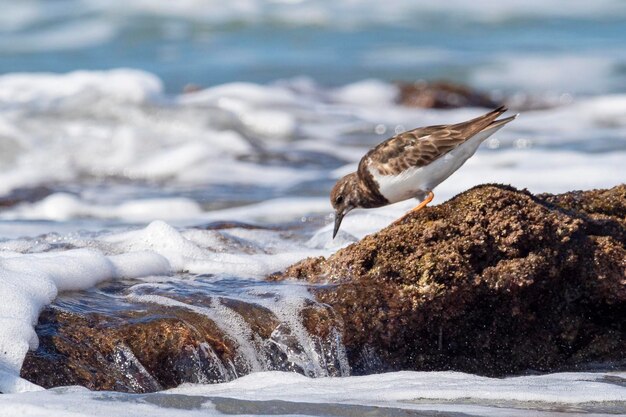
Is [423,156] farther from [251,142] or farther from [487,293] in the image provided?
[251,142]

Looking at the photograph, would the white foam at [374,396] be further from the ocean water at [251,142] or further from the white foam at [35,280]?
the white foam at [35,280]

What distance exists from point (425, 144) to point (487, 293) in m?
1.24

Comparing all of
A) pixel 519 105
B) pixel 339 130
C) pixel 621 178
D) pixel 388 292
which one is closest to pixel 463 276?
pixel 388 292

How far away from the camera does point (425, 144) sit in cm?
509

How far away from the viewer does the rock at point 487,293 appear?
3.99m

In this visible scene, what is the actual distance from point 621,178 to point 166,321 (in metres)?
5.52

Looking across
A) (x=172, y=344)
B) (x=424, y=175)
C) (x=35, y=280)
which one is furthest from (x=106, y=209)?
(x=172, y=344)

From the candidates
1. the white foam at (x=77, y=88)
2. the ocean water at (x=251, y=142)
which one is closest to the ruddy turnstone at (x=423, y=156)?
the ocean water at (x=251, y=142)

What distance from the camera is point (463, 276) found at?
13.2 feet

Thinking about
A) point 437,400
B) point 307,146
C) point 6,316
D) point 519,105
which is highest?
point 519,105

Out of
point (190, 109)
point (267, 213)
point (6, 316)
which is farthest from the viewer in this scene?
point (190, 109)

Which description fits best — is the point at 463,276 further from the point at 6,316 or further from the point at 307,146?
the point at 307,146

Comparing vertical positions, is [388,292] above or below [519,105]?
below

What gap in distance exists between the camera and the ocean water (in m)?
3.65
